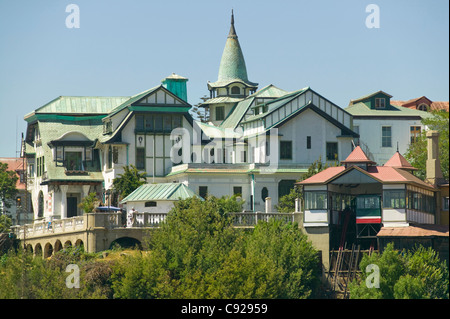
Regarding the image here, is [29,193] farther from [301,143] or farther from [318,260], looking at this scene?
[318,260]

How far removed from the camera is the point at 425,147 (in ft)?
340

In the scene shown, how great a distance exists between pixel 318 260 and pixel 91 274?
16.0 m

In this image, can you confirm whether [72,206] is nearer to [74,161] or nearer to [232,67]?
[74,161]

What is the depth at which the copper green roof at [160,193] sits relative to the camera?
90.2 meters

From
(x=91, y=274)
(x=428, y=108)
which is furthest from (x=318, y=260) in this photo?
(x=428, y=108)

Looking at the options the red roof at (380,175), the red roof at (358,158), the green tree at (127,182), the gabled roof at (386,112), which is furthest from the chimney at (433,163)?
the green tree at (127,182)

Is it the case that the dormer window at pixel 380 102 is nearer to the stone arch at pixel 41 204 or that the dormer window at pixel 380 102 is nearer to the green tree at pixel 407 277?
the stone arch at pixel 41 204

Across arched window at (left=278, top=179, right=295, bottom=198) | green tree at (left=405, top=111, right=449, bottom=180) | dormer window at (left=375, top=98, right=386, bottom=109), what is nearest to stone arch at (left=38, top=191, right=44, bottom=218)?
arched window at (left=278, top=179, right=295, bottom=198)

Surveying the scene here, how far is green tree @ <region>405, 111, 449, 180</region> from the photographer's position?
95.9 metres

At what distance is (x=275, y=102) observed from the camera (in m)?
108

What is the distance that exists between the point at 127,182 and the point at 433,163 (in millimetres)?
24799

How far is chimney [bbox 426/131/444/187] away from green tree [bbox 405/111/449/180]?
2.80 meters

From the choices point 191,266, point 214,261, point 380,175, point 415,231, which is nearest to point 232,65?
point 380,175
